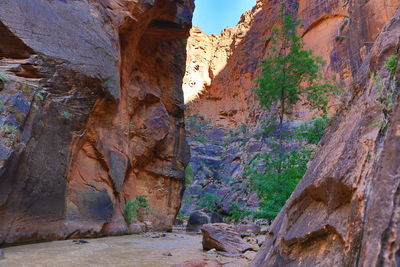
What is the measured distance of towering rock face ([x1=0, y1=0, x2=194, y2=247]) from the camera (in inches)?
304

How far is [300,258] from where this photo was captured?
107 inches

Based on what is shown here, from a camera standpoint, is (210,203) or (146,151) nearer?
(146,151)

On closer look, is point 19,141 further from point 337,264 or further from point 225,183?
point 225,183

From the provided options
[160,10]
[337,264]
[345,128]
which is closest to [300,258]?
[337,264]

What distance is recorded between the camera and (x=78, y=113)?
9.93 metres

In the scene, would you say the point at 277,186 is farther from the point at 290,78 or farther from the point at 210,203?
the point at 210,203

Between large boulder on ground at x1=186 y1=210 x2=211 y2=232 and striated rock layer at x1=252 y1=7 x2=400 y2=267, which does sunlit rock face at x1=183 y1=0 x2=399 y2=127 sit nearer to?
large boulder on ground at x1=186 y1=210 x2=211 y2=232

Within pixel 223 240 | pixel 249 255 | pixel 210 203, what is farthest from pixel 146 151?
pixel 210 203

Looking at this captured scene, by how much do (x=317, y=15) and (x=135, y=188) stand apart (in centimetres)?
2717

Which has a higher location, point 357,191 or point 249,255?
point 357,191

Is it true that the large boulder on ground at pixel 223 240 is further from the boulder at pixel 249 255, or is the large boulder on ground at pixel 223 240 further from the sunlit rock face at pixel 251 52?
the sunlit rock face at pixel 251 52

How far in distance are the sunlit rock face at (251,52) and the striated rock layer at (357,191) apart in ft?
78.7

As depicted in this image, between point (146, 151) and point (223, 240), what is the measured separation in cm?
926

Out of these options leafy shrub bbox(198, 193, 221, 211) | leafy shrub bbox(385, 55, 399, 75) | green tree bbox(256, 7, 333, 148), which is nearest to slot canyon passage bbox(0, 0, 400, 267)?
leafy shrub bbox(385, 55, 399, 75)
